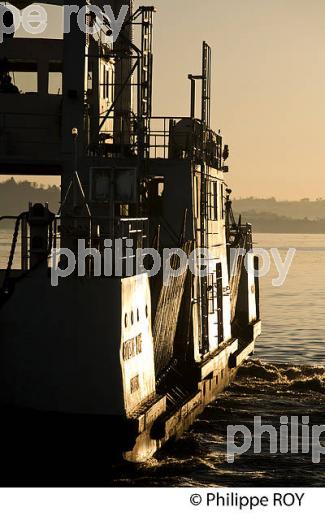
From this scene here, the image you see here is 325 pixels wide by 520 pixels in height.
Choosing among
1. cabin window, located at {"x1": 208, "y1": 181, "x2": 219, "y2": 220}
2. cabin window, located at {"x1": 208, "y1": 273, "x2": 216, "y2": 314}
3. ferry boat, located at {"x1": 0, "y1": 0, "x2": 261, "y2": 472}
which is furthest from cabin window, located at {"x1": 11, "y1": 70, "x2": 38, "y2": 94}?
cabin window, located at {"x1": 208, "y1": 273, "x2": 216, "y2": 314}

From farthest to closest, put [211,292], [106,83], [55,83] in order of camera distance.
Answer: [106,83], [211,292], [55,83]

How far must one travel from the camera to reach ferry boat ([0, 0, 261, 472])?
1953 cm

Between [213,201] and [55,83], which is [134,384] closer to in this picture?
[55,83]

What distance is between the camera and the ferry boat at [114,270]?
19.5 metres

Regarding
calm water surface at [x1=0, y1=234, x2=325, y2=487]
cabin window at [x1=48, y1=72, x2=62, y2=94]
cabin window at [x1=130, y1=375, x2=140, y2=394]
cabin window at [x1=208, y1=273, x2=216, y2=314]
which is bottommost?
calm water surface at [x1=0, y1=234, x2=325, y2=487]

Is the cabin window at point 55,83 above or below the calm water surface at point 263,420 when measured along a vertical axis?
above

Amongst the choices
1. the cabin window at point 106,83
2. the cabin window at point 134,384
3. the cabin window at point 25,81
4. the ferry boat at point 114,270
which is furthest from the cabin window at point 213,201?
the cabin window at point 134,384

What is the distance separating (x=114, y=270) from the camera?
20.8 m

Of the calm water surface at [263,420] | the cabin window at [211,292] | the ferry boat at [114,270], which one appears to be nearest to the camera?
the ferry boat at [114,270]

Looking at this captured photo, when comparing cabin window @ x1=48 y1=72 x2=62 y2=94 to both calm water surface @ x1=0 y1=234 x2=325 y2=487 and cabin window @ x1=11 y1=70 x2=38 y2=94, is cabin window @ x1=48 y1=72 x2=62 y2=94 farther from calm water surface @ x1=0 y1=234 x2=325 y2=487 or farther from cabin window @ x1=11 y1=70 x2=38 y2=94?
calm water surface @ x1=0 y1=234 x2=325 y2=487

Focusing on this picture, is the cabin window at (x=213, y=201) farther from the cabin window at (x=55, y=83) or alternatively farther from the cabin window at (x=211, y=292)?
the cabin window at (x=55, y=83)

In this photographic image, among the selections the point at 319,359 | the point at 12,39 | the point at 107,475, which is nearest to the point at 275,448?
the point at 107,475

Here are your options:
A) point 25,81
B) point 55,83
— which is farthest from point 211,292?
point 25,81

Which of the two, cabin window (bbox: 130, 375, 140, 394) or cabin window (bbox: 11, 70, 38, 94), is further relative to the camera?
cabin window (bbox: 11, 70, 38, 94)
